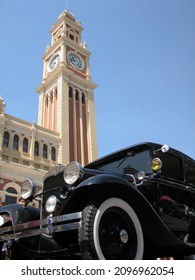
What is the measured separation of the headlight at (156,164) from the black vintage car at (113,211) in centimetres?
2

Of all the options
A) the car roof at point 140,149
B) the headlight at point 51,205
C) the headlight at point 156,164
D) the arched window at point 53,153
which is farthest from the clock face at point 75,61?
the headlight at point 51,205

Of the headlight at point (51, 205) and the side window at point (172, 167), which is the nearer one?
the headlight at point (51, 205)

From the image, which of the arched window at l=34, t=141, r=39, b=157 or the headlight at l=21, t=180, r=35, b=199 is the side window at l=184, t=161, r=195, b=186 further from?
the arched window at l=34, t=141, r=39, b=157

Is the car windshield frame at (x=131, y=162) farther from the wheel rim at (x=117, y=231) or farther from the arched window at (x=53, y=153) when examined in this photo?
the arched window at (x=53, y=153)

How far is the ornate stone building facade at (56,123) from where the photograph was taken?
27328mm

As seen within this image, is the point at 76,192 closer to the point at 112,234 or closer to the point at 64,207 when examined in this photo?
the point at 64,207

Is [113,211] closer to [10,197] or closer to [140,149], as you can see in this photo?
[140,149]

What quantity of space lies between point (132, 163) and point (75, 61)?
126 feet

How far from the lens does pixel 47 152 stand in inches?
1240

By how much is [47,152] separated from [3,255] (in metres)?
26.9

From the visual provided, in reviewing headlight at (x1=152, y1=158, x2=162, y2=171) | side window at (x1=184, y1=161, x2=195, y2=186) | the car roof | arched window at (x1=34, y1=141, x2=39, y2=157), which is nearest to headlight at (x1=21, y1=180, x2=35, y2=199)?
the car roof

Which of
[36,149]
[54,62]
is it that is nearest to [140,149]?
[36,149]

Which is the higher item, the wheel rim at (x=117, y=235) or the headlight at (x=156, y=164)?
the headlight at (x=156, y=164)
